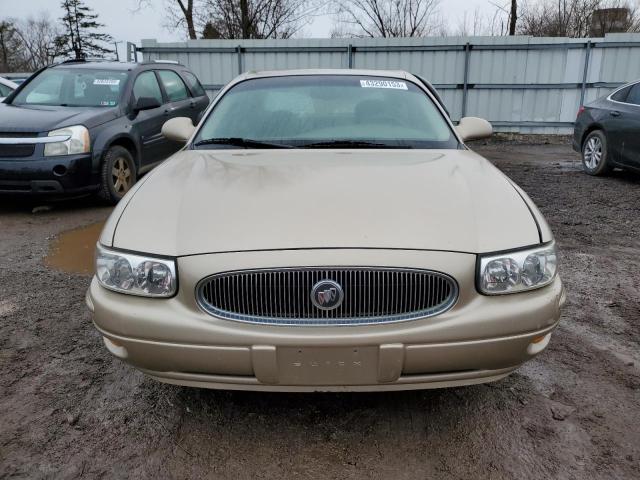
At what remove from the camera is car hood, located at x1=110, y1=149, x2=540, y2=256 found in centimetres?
193

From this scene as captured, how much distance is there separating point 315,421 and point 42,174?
14.8ft

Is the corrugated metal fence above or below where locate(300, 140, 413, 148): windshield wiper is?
above

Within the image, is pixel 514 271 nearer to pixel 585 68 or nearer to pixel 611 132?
pixel 611 132

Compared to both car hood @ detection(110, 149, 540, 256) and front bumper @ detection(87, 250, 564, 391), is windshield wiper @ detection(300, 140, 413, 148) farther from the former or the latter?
front bumper @ detection(87, 250, 564, 391)

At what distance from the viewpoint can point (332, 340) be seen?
1.83 metres

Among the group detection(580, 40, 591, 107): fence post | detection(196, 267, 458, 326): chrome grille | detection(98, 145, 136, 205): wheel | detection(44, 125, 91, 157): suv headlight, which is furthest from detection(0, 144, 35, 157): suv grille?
detection(580, 40, 591, 107): fence post

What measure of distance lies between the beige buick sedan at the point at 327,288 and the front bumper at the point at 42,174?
12.4 feet

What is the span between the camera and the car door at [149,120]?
6.52 metres

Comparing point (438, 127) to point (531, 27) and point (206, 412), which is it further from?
point (531, 27)

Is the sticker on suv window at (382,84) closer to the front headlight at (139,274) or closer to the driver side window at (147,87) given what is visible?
the front headlight at (139,274)

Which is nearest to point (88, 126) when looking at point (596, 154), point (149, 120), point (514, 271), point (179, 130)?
point (149, 120)

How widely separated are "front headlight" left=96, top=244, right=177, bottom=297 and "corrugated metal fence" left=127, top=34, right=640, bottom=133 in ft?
40.6

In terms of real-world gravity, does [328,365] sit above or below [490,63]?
below

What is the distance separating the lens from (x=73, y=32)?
51.8m
